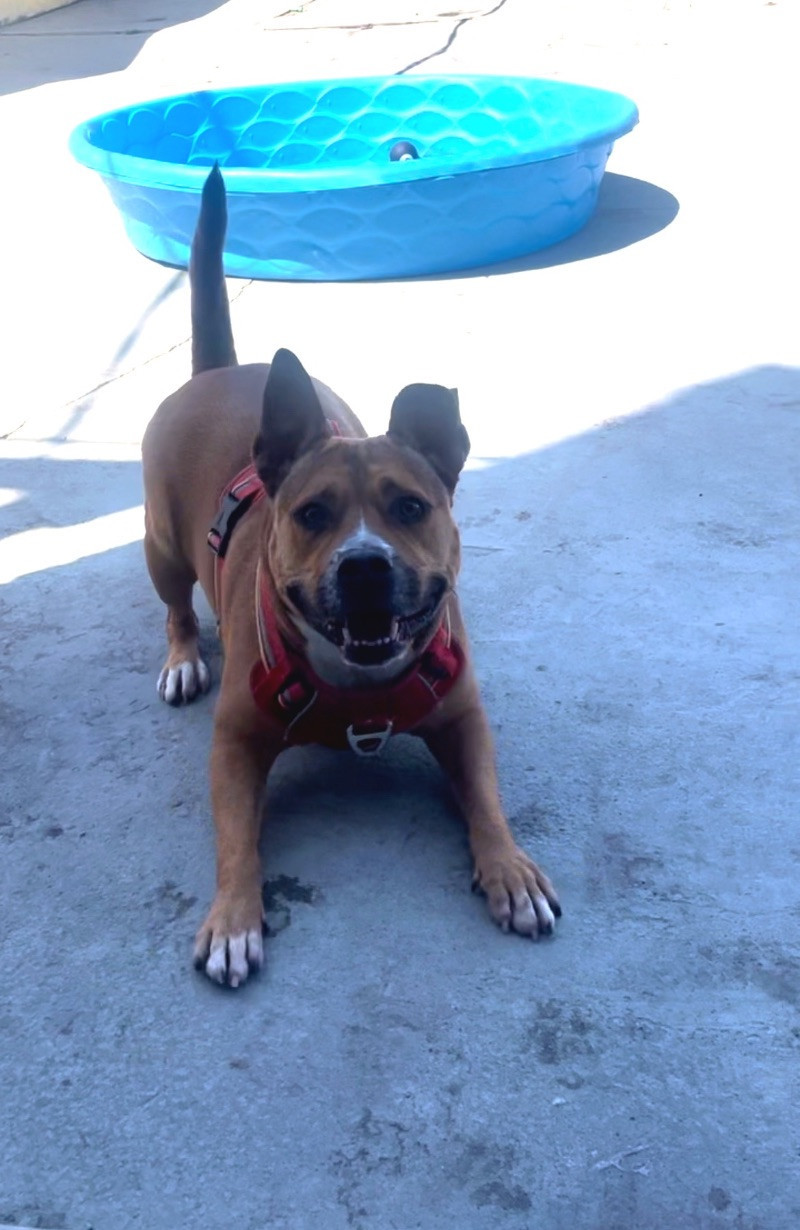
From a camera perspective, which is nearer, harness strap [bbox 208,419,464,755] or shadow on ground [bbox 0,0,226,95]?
harness strap [bbox 208,419,464,755]

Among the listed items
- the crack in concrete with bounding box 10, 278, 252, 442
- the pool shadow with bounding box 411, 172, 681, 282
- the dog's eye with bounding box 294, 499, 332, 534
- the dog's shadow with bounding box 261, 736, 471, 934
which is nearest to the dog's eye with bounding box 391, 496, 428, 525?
the dog's eye with bounding box 294, 499, 332, 534

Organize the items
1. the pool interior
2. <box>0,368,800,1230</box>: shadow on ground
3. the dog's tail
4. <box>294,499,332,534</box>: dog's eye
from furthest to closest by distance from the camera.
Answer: the pool interior, the dog's tail, <box>294,499,332,534</box>: dog's eye, <box>0,368,800,1230</box>: shadow on ground

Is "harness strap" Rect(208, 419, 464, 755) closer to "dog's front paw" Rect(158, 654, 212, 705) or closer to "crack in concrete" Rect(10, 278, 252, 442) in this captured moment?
"dog's front paw" Rect(158, 654, 212, 705)

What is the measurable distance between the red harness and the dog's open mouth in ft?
0.49

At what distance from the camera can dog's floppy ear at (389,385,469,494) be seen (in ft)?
9.00

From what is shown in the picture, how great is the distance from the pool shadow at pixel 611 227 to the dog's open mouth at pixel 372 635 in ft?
14.0

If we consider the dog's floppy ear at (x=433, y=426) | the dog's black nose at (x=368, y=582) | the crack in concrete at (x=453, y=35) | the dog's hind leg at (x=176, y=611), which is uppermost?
the dog's floppy ear at (x=433, y=426)

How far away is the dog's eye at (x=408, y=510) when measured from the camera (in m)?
2.64

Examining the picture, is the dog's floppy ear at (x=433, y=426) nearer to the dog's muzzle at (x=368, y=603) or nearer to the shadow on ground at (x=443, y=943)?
the dog's muzzle at (x=368, y=603)

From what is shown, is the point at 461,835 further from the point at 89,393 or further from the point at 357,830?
the point at 89,393

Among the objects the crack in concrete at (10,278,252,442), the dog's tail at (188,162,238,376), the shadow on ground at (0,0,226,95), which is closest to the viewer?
the dog's tail at (188,162,238,376)

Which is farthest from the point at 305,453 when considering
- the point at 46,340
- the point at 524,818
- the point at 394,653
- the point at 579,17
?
the point at 579,17

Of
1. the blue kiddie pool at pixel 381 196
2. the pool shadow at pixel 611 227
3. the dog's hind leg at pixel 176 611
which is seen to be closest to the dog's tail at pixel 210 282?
the dog's hind leg at pixel 176 611

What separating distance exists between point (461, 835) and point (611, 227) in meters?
5.00
